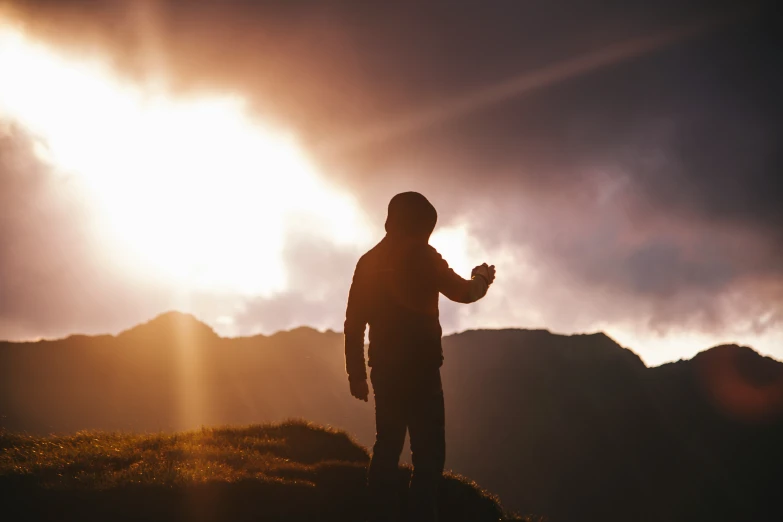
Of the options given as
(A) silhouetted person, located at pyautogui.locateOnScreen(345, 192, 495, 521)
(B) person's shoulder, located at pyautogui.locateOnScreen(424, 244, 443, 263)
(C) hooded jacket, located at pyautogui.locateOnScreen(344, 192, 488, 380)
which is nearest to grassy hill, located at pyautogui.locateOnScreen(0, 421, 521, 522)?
(A) silhouetted person, located at pyautogui.locateOnScreen(345, 192, 495, 521)

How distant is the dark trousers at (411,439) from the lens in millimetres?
5609

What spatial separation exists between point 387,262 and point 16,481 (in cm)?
635

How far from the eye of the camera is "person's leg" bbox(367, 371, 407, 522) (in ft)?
18.7

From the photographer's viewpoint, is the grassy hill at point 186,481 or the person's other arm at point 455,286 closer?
the person's other arm at point 455,286

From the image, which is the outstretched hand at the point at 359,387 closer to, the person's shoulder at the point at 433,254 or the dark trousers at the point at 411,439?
the dark trousers at the point at 411,439

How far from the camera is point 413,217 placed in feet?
19.5

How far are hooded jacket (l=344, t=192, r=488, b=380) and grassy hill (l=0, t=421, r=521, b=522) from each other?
291 centimetres

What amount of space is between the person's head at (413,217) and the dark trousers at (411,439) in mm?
1742

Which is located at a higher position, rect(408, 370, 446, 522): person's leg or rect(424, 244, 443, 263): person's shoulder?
rect(424, 244, 443, 263): person's shoulder

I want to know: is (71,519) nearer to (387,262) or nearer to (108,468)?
(108,468)

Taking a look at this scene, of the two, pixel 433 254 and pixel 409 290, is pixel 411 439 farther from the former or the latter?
pixel 433 254

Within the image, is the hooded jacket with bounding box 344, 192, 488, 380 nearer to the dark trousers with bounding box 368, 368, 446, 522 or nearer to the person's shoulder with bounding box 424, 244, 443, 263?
the person's shoulder with bounding box 424, 244, 443, 263

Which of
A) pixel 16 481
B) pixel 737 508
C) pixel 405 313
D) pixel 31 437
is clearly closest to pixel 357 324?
pixel 405 313

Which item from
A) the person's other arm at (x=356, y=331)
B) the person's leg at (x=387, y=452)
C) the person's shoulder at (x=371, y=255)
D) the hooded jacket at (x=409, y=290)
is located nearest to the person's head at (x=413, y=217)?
the hooded jacket at (x=409, y=290)
